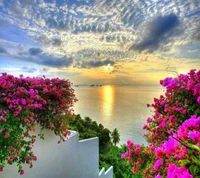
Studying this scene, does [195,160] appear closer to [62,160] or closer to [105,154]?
[62,160]

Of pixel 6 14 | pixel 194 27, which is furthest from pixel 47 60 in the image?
pixel 194 27

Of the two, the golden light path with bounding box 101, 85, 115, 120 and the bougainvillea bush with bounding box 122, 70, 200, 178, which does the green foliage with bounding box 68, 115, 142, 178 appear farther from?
the golden light path with bounding box 101, 85, 115, 120

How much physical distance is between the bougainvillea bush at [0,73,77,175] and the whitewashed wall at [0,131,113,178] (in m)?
0.12

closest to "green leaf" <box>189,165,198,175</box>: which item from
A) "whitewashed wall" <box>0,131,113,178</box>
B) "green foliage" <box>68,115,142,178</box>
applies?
"whitewashed wall" <box>0,131,113,178</box>

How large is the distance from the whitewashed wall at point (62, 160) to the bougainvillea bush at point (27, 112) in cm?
12

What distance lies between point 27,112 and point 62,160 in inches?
45.0

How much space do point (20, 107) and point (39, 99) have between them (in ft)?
0.92

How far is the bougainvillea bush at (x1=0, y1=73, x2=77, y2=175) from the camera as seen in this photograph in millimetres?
1836

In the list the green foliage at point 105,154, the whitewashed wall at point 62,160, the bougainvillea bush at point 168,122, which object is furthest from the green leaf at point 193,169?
the green foliage at point 105,154

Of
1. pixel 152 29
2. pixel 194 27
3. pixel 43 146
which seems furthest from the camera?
pixel 152 29

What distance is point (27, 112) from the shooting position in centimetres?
200

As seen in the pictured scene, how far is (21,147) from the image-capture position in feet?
6.46

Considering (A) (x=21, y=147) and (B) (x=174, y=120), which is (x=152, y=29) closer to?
(B) (x=174, y=120)

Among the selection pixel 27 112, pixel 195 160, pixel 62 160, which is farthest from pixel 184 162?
pixel 62 160
